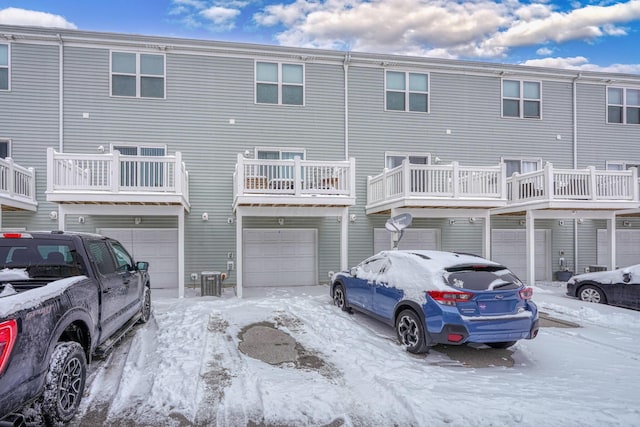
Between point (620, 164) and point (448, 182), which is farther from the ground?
point (620, 164)

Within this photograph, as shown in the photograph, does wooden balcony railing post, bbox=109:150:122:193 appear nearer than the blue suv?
No

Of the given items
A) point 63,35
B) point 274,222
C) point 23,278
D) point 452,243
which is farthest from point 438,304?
point 63,35

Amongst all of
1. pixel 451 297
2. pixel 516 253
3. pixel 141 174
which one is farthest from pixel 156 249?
pixel 516 253

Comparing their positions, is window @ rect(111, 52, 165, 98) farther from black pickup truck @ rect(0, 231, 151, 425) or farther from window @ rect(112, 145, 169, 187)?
black pickup truck @ rect(0, 231, 151, 425)

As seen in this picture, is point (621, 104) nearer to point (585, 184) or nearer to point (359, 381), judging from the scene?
point (585, 184)

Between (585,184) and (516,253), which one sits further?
(516,253)

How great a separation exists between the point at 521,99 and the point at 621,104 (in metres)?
4.22

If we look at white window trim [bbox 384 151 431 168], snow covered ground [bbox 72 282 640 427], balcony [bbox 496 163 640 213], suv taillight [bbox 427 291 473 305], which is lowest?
A: snow covered ground [bbox 72 282 640 427]

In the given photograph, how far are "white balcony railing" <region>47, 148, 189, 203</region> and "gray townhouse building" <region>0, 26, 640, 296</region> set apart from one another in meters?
0.05

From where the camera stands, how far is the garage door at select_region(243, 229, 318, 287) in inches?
461

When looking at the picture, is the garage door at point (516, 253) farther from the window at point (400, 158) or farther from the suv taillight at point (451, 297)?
the suv taillight at point (451, 297)

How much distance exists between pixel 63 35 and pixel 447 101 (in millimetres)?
12456

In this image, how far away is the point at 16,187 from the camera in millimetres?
9602

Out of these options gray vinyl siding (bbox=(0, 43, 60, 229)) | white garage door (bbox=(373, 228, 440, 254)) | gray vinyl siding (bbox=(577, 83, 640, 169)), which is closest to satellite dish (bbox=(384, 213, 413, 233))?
white garage door (bbox=(373, 228, 440, 254))
